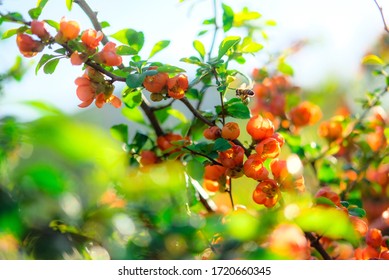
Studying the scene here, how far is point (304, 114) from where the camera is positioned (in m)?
1.24

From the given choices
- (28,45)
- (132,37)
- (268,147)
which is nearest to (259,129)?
(268,147)

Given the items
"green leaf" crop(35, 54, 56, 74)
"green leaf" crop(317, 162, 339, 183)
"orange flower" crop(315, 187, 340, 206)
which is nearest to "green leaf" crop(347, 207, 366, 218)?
"orange flower" crop(315, 187, 340, 206)

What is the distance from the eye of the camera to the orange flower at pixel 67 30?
71 centimetres

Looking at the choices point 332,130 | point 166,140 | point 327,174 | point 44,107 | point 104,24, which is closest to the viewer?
point 44,107

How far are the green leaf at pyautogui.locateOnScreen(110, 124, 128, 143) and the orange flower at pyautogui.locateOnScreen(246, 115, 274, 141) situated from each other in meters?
0.30

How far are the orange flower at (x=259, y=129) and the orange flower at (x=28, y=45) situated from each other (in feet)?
1.01

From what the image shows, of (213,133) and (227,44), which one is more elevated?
(227,44)

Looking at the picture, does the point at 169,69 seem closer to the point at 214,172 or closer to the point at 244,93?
the point at 244,93

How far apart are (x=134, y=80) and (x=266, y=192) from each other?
0.79ft

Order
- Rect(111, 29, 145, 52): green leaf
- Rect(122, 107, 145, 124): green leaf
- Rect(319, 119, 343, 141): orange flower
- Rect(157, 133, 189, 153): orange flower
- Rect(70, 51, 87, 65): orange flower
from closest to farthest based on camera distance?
Rect(70, 51, 87, 65): orange flower, Rect(111, 29, 145, 52): green leaf, Rect(157, 133, 189, 153): orange flower, Rect(122, 107, 145, 124): green leaf, Rect(319, 119, 343, 141): orange flower

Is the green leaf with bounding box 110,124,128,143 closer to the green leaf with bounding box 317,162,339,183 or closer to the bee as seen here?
the bee

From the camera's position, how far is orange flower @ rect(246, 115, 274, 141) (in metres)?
0.78

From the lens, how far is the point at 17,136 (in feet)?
2.46
